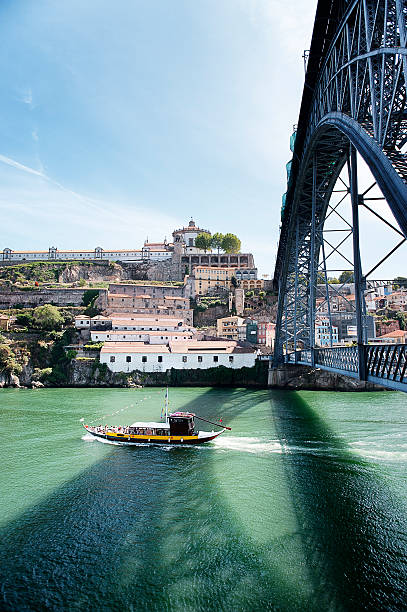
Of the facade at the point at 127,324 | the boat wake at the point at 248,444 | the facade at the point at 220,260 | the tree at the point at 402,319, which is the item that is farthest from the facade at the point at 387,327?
the facade at the point at 220,260

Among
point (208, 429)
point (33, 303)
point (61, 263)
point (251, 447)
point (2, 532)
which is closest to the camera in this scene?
point (2, 532)

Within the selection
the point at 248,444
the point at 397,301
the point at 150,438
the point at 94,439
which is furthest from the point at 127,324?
the point at 397,301

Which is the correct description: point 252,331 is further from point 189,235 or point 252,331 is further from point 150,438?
point 189,235

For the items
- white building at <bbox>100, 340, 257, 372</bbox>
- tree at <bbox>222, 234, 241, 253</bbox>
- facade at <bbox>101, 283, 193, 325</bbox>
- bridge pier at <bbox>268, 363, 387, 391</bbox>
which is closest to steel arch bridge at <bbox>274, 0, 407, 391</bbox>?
bridge pier at <bbox>268, 363, 387, 391</bbox>

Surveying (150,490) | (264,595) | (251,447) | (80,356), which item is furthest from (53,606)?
(80,356)

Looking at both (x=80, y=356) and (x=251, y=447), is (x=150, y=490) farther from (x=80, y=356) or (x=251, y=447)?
(x=80, y=356)
